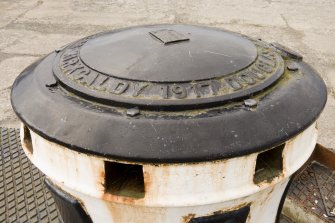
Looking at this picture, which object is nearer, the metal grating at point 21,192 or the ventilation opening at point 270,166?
the ventilation opening at point 270,166

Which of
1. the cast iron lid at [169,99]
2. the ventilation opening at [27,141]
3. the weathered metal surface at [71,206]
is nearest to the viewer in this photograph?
the cast iron lid at [169,99]

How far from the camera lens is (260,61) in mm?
1506

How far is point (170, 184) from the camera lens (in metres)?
1.18

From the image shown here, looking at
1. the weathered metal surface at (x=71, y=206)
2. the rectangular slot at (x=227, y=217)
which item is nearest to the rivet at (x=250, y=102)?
the rectangular slot at (x=227, y=217)

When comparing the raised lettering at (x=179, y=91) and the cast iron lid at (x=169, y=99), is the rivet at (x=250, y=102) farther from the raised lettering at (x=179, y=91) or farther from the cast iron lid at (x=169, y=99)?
the raised lettering at (x=179, y=91)

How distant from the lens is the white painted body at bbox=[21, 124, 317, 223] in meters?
1.17

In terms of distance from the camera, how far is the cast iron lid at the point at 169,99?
1140mm

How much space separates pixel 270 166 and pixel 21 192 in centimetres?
177

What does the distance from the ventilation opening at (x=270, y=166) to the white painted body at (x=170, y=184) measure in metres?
0.02

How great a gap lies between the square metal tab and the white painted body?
61 centimetres

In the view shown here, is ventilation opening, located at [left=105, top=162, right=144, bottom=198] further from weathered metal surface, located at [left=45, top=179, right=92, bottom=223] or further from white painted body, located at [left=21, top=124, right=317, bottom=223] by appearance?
weathered metal surface, located at [left=45, top=179, right=92, bottom=223]

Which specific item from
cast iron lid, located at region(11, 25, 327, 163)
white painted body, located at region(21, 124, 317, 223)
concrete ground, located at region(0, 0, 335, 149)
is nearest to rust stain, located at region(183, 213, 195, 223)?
white painted body, located at region(21, 124, 317, 223)

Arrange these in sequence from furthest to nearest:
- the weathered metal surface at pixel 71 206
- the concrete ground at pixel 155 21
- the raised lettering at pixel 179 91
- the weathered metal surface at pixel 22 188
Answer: the concrete ground at pixel 155 21 → the weathered metal surface at pixel 22 188 → the weathered metal surface at pixel 71 206 → the raised lettering at pixel 179 91

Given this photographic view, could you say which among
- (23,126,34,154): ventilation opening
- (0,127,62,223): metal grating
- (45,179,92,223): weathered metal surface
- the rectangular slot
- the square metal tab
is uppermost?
the square metal tab
